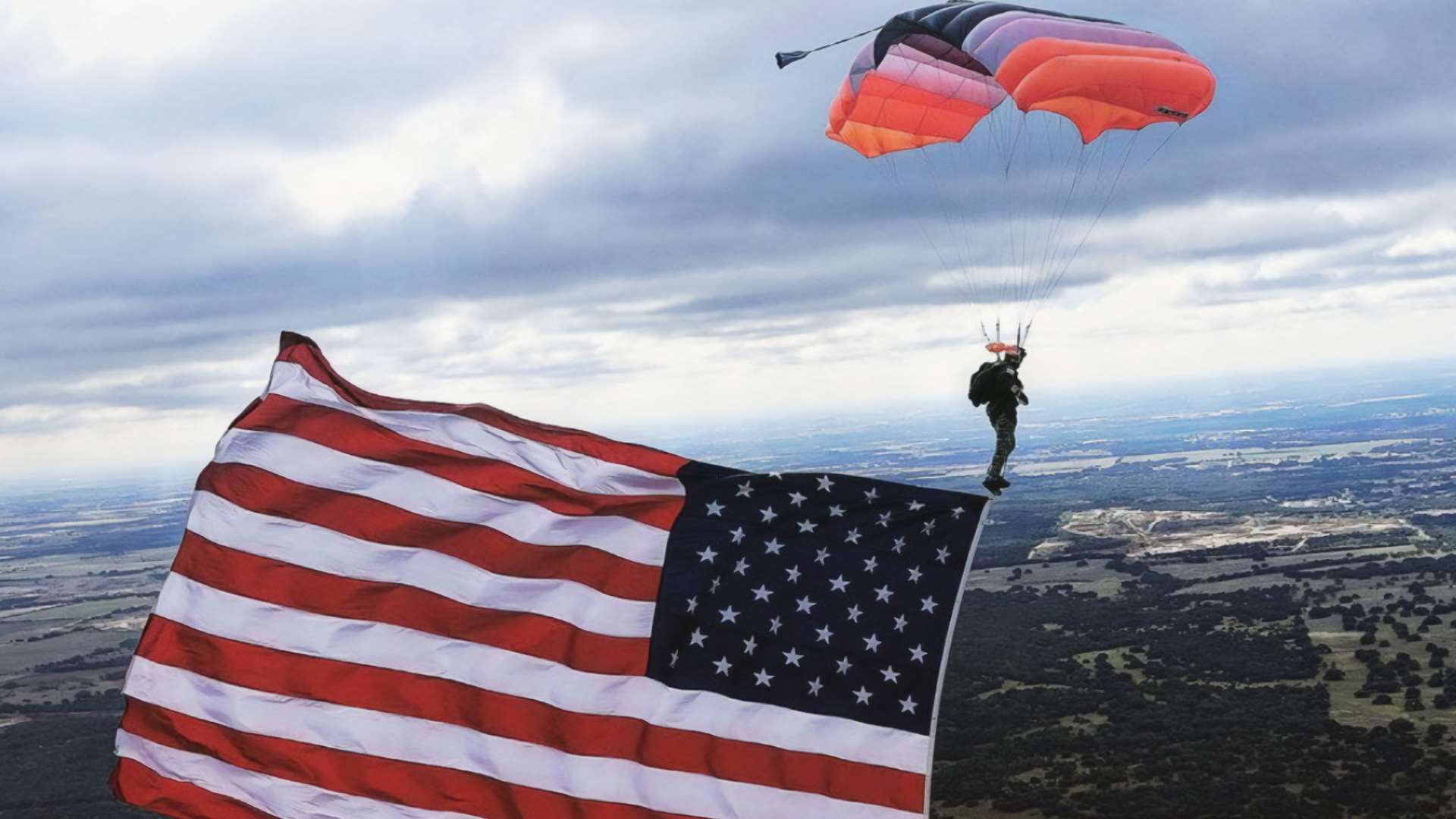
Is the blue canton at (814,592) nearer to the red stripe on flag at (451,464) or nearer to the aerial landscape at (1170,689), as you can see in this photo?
the red stripe on flag at (451,464)

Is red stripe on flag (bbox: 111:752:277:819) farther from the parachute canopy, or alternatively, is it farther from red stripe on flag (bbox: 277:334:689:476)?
the parachute canopy

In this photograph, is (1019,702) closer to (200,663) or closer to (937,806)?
(937,806)

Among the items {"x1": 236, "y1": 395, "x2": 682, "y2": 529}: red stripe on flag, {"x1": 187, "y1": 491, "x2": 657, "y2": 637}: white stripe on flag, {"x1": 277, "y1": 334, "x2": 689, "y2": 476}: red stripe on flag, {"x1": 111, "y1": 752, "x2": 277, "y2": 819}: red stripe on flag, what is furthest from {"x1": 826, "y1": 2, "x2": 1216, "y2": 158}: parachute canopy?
{"x1": 111, "y1": 752, "x2": 277, "y2": 819}: red stripe on flag

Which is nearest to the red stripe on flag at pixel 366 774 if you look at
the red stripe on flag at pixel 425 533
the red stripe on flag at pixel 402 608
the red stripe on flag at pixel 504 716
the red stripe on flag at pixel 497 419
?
the red stripe on flag at pixel 504 716

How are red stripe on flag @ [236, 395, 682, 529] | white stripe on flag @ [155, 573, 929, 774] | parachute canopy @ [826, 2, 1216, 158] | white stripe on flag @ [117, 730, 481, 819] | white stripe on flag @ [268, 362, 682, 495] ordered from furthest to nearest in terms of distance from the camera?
parachute canopy @ [826, 2, 1216, 158], white stripe on flag @ [268, 362, 682, 495], red stripe on flag @ [236, 395, 682, 529], white stripe on flag @ [155, 573, 929, 774], white stripe on flag @ [117, 730, 481, 819]

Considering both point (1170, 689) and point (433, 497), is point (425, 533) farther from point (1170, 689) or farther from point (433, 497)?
point (1170, 689)
